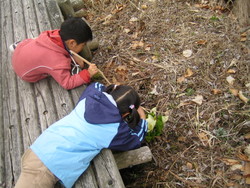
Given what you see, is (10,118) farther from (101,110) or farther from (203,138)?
(203,138)

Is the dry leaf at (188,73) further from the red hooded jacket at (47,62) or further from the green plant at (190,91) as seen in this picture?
the red hooded jacket at (47,62)

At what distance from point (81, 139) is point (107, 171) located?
0.33 meters

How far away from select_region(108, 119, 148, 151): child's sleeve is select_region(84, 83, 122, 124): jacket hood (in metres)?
0.10

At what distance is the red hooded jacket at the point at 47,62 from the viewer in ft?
7.88

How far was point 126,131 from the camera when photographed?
1955 mm

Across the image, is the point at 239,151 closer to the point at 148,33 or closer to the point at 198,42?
the point at 198,42

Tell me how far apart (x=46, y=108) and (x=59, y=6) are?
193 centimetres

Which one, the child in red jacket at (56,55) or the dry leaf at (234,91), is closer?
the child in red jacket at (56,55)

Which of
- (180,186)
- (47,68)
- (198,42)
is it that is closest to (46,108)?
(47,68)

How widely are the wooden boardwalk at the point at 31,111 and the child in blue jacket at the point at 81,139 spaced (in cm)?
12

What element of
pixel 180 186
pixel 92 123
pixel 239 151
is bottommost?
pixel 180 186

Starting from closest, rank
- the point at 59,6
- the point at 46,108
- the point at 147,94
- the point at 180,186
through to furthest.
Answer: the point at 180,186 → the point at 46,108 → the point at 147,94 → the point at 59,6

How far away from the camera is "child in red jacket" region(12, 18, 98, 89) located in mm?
2400

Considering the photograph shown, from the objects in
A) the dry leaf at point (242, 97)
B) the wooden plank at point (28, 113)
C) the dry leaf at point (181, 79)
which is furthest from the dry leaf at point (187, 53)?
the wooden plank at point (28, 113)
